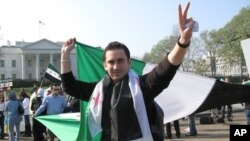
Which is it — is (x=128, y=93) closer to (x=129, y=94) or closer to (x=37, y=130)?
(x=129, y=94)

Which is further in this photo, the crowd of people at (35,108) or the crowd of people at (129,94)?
the crowd of people at (35,108)

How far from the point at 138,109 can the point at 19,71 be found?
116 meters

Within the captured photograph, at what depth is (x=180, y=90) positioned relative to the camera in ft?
22.8

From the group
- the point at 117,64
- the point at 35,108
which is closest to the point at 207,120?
the point at 35,108

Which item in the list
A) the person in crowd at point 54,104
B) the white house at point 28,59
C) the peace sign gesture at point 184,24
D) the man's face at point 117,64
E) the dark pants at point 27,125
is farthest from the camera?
the white house at point 28,59

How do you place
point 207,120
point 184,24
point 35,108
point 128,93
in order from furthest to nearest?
point 207,120
point 35,108
point 128,93
point 184,24

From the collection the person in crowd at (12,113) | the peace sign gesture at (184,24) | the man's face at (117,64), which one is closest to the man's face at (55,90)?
the person in crowd at (12,113)

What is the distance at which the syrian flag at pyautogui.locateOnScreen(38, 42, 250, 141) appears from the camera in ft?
19.2

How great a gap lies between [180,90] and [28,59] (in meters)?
113

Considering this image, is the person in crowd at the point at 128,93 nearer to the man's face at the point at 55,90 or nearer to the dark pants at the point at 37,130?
the man's face at the point at 55,90

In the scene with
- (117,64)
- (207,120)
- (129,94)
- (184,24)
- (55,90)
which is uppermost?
(184,24)

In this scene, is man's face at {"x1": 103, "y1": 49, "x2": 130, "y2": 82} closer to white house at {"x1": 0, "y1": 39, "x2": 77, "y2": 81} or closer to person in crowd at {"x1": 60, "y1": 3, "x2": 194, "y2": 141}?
person in crowd at {"x1": 60, "y1": 3, "x2": 194, "y2": 141}

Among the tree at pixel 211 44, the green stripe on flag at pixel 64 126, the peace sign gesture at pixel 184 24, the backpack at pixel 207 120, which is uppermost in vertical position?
the tree at pixel 211 44

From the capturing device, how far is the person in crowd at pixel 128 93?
9.52ft
